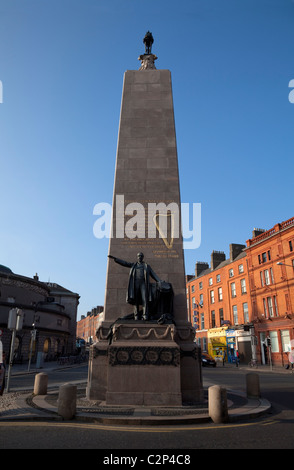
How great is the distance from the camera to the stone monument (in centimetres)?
1009

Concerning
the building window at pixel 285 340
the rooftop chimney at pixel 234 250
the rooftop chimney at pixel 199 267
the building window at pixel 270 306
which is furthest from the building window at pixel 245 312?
the rooftop chimney at pixel 199 267

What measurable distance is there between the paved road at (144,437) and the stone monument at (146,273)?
2.62m

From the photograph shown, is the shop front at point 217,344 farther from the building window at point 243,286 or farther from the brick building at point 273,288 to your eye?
the building window at point 243,286

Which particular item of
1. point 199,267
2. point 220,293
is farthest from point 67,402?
point 199,267

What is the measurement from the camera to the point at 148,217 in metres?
14.3

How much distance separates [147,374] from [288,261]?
33678 millimetres

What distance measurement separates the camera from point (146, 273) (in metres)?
12.1

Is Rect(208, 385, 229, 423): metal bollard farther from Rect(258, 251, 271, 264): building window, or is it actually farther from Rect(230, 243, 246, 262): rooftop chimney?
Rect(230, 243, 246, 262): rooftop chimney

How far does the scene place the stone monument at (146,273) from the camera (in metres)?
10.1

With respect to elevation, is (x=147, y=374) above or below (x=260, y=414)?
above

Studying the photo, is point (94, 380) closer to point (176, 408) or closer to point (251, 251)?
point (176, 408)
